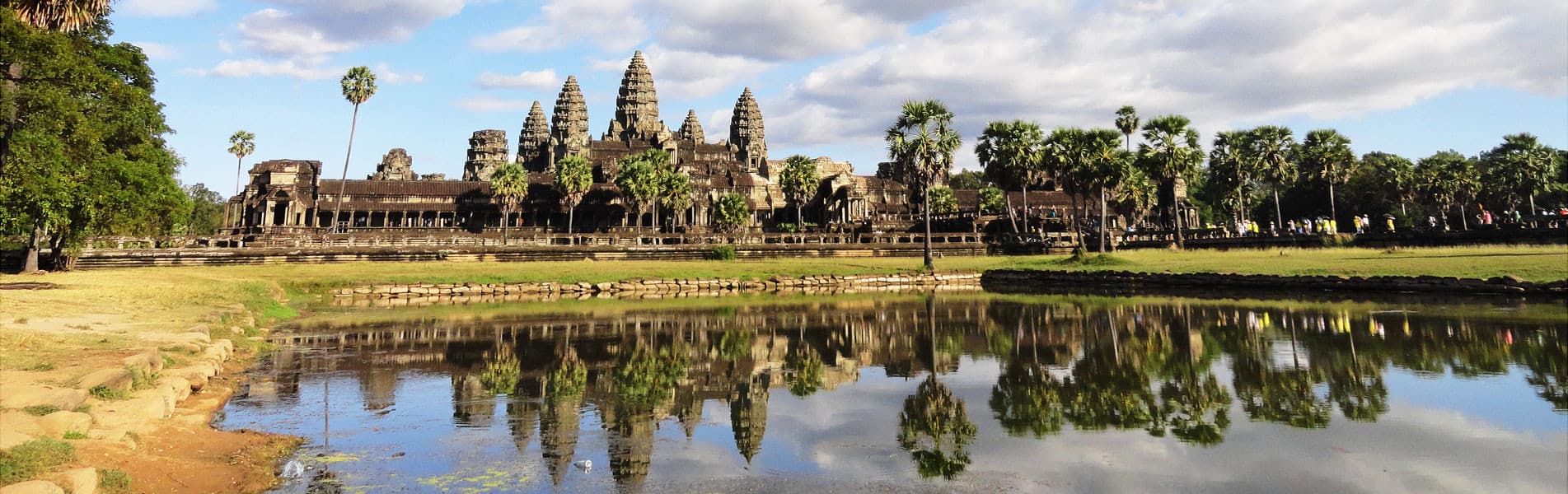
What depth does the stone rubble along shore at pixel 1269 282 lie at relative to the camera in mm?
23844

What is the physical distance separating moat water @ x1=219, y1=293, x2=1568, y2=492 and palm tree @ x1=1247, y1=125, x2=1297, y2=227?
179 ft

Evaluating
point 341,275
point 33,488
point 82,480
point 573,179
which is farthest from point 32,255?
point 573,179

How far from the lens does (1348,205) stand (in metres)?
90.5

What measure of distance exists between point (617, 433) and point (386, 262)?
47.0 metres

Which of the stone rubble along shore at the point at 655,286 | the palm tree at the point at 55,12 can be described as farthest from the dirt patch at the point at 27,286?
the stone rubble along shore at the point at 655,286

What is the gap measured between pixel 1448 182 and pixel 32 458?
9782 centimetres

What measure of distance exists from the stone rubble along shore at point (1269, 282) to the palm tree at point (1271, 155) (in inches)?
1541

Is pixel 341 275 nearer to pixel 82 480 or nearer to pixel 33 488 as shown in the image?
pixel 82 480

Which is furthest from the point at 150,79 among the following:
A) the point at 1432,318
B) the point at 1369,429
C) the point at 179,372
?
the point at 1432,318

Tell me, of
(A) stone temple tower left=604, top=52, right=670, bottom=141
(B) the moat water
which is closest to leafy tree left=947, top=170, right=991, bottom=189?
(A) stone temple tower left=604, top=52, right=670, bottom=141

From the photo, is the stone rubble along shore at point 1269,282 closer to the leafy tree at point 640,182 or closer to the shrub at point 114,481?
the shrub at point 114,481

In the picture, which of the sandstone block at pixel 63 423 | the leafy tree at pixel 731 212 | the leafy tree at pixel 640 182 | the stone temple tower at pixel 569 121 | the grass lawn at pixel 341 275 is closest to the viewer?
the sandstone block at pixel 63 423

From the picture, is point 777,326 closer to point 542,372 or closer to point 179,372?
point 542,372

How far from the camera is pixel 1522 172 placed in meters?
72.9
